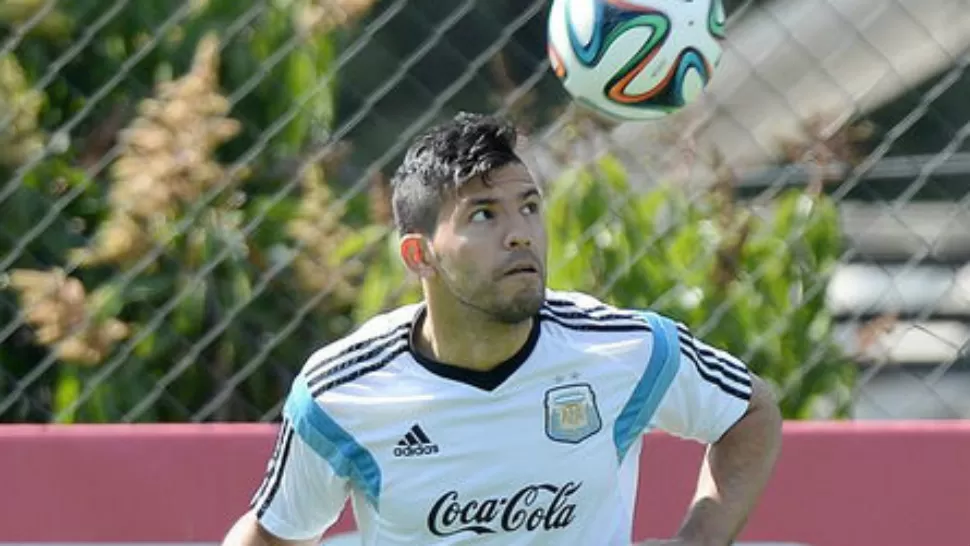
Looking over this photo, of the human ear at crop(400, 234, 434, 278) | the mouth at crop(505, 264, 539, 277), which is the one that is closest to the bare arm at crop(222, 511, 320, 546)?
the human ear at crop(400, 234, 434, 278)

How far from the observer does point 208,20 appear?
5.47m

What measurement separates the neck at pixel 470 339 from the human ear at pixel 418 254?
7cm

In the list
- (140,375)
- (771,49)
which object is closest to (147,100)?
(140,375)

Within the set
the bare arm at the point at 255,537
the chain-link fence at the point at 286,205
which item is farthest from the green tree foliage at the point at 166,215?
the bare arm at the point at 255,537

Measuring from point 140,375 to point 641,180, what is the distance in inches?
50.0

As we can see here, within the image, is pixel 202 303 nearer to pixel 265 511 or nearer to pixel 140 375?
pixel 140 375

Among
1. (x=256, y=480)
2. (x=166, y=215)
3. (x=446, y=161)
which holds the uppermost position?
(x=446, y=161)

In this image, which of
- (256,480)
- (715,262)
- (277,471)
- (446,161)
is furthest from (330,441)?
(715,262)

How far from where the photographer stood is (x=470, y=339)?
3.74 metres

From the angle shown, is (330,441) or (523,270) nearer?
(523,270)

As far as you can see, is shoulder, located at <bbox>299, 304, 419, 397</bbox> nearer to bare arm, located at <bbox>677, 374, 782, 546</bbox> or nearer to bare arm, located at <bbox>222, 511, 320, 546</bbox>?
bare arm, located at <bbox>222, 511, 320, 546</bbox>

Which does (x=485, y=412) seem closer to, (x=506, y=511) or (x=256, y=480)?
(x=506, y=511)

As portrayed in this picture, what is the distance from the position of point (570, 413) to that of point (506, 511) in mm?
198

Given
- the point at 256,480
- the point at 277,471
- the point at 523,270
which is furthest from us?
the point at 256,480
